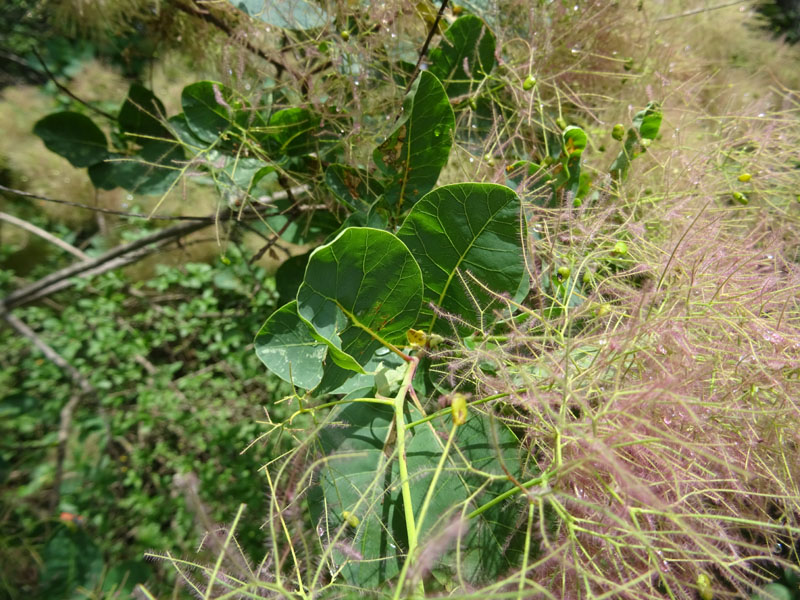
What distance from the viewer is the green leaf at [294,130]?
0.59 metres

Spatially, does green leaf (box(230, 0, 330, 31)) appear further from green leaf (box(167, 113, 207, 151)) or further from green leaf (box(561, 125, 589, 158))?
green leaf (box(561, 125, 589, 158))

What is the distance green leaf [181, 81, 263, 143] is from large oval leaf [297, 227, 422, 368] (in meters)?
0.30

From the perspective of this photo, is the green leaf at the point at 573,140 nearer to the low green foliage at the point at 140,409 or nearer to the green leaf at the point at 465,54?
the green leaf at the point at 465,54

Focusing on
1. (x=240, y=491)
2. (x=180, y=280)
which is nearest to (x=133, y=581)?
(x=240, y=491)

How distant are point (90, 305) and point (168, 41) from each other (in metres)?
1.32

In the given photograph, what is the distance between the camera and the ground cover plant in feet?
1.27

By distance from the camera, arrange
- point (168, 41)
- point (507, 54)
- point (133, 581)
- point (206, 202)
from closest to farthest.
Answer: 1. point (507, 54)
2. point (168, 41)
3. point (133, 581)
4. point (206, 202)

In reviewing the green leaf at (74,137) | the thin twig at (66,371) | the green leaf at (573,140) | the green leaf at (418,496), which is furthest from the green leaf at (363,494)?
the thin twig at (66,371)

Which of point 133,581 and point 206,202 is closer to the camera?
point 133,581

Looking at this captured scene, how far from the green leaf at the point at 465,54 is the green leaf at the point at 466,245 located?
0.23 m

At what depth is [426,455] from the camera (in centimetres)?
46

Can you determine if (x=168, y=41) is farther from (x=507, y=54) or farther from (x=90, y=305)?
(x=90, y=305)

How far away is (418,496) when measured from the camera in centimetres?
46

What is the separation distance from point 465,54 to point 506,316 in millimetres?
344
